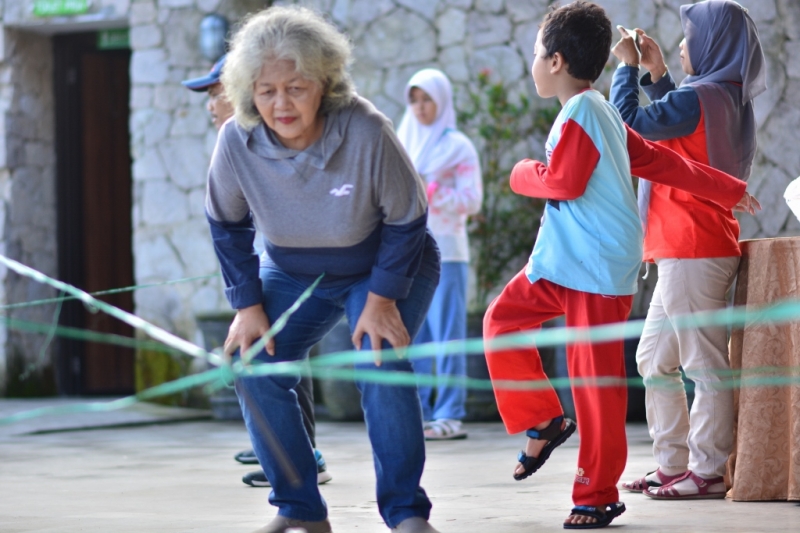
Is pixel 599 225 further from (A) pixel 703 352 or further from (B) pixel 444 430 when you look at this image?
(B) pixel 444 430

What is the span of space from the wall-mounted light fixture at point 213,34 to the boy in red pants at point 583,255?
4.59 metres

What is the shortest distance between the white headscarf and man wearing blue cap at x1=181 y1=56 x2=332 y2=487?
59.8 inches

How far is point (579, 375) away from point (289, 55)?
3.71ft

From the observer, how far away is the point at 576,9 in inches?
123

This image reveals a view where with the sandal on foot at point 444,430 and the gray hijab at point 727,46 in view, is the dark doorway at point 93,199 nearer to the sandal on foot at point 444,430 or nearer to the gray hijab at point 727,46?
the sandal on foot at point 444,430

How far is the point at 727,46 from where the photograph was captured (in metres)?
3.52

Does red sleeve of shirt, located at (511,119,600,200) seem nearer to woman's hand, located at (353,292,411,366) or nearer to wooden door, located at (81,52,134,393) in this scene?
woman's hand, located at (353,292,411,366)

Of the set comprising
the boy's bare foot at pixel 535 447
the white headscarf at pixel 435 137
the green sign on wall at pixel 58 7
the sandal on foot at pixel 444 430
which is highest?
the green sign on wall at pixel 58 7

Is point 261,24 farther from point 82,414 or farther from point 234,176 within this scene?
point 82,414

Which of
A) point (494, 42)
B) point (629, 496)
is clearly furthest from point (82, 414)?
point (629, 496)

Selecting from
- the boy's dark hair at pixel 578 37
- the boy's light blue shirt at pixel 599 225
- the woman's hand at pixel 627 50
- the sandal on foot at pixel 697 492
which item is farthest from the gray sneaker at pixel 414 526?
the woman's hand at pixel 627 50

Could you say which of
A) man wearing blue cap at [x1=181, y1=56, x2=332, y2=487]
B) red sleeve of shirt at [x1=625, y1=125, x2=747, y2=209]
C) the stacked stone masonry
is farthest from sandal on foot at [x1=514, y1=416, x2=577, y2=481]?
the stacked stone masonry

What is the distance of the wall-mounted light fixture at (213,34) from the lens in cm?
739

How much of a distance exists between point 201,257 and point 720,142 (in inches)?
186
